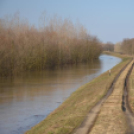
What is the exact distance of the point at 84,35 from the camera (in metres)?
71.2

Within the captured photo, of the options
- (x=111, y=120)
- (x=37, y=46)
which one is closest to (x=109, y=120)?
(x=111, y=120)

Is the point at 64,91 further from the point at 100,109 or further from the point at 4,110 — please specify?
the point at 100,109

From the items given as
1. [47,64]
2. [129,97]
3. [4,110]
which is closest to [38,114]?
[4,110]

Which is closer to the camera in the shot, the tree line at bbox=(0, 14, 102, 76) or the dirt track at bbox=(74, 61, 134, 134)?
the dirt track at bbox=(74, 61, 134, 134)

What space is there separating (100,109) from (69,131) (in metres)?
3.51

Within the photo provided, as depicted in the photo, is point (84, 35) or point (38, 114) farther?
point (84, 35)

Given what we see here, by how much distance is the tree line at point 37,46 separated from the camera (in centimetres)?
3528

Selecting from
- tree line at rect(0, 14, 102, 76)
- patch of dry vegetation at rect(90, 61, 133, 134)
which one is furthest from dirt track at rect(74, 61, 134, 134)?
tree line at rect(0, 14, 102, 76)

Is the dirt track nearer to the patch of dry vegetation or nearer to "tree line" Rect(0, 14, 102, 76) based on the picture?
the patch of dry vegetation

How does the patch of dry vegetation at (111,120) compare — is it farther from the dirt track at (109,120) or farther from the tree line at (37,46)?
the tree line at (37,46)

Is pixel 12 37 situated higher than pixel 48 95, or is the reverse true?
pixel 12 37

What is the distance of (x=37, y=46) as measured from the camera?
43875 mm

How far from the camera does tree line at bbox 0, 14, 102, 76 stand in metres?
35.3

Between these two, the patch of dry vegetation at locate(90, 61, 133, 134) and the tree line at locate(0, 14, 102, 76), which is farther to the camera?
the tree line at locate(0, 14, 102, 76)
